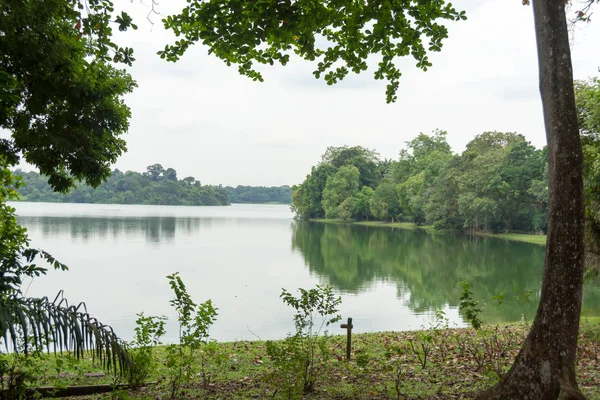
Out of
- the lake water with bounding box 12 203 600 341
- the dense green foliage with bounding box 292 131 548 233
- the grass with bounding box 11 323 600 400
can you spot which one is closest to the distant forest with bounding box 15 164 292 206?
the dense green foliage with bounding box 292 131 548 233

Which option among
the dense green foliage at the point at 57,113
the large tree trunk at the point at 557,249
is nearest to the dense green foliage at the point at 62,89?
the dense green foliage at the point at 57,113

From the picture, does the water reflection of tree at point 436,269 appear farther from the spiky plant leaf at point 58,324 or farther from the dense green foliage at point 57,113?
the spiky plant leaf at point 58,324

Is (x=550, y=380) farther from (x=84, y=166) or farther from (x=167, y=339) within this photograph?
(x=167, y=339)

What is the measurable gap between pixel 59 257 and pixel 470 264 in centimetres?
2236

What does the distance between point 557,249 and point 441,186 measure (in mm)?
49841

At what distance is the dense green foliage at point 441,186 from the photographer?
43906 millimetres

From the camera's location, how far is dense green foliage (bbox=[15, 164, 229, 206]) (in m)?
123

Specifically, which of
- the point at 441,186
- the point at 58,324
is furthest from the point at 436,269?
the point at 441,186

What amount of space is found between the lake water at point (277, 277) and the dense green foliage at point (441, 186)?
7331mm

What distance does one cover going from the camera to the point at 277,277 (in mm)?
22016

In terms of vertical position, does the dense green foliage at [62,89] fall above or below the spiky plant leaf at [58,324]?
above

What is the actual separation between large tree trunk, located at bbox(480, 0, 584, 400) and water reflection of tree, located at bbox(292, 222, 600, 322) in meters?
9.74

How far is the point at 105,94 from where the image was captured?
17.3 ft

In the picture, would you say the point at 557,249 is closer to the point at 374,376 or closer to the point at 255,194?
the point at 374,376
